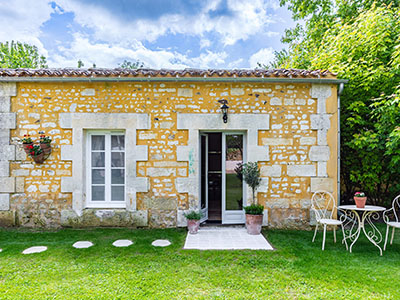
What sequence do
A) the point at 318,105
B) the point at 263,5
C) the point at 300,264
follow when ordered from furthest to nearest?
1. the point at 263,5
2. the point at 318,105
3. the point at 300,264

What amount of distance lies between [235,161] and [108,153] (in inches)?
107

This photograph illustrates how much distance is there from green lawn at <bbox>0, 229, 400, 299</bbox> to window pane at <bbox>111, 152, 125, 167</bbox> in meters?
1.51

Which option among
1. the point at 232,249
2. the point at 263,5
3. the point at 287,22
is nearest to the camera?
the point at 232,249

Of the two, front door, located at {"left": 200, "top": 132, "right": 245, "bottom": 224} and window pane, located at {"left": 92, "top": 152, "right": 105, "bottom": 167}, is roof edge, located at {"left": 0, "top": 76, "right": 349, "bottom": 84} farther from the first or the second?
window pane, located at {"left": 92, "top": 152, "right": 105, "bottom": 167}

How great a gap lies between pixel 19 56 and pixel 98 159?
17.0 m

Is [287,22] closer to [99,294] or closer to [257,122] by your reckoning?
[257,122]

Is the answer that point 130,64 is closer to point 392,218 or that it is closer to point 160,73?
point 160,73

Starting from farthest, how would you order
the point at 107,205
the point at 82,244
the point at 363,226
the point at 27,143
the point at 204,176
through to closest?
the point at 204,176
the point at 107,205
the point at 27,143
the point at 363,226
the point at 82,244

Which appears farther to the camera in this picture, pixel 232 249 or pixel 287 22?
pixel 287 22

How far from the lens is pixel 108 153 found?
4.86 metres

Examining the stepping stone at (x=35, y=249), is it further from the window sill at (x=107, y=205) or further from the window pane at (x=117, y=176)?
the window pane at (x=117, y=176)

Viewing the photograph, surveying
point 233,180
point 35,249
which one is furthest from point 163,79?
point 35,249

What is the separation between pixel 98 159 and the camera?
A: 4891 millimetres

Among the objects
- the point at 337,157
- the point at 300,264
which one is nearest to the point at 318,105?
the point at 337,157
